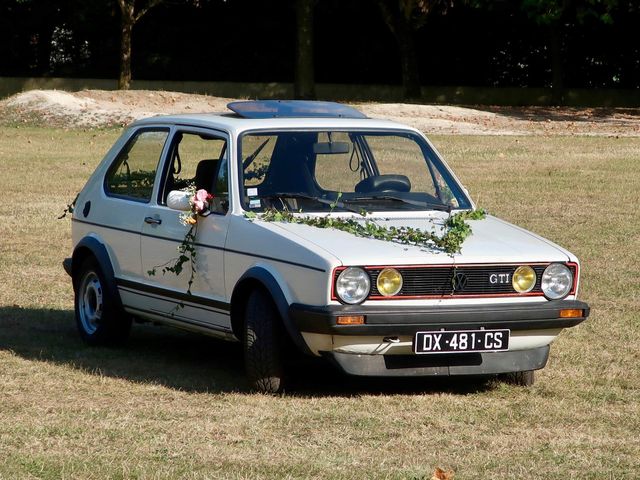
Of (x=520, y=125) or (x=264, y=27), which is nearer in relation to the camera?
(x=520, y=125)

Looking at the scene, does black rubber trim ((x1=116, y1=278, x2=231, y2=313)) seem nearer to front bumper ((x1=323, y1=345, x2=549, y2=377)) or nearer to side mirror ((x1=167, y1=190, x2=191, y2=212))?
side mirror ((x1=167, y1=190, x2=191, y2=212))

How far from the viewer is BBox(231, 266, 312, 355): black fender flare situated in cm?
753

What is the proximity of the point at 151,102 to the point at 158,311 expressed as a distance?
96.3 ft

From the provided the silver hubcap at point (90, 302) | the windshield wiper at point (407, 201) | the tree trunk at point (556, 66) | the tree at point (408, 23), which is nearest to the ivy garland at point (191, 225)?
the windshield wiper at point (407, 201)

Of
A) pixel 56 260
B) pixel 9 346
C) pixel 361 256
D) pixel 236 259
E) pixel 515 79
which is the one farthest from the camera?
pixel 515 79

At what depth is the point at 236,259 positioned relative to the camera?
809cm

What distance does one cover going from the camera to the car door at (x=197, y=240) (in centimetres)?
835

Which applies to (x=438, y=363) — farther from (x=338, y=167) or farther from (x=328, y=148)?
(x=328, y=148)

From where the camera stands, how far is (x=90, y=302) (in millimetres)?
9773

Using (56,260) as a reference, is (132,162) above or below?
above

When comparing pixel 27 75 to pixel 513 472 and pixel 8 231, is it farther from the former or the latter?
pixel 513 472

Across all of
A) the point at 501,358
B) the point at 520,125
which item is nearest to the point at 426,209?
the point at 501,358

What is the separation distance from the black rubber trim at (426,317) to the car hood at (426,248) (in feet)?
0.81

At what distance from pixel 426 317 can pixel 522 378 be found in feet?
3.59
